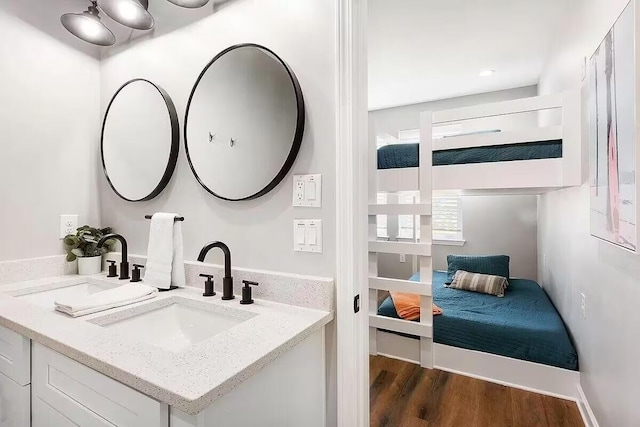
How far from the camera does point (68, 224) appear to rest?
64.4 inches

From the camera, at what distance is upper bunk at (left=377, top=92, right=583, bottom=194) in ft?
6.67

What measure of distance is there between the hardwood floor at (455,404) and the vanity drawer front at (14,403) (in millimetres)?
1602

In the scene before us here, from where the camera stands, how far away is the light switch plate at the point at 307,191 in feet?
3.73

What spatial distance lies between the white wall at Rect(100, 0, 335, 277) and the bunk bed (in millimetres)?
1460

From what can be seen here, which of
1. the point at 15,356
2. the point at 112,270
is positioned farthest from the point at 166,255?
the point at 15,356

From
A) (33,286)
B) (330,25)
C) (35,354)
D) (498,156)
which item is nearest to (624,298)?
(498,156)

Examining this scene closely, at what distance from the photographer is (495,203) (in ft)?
13.8

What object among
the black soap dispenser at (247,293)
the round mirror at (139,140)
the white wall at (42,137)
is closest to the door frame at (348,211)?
the black soap dispenser at (247,293)

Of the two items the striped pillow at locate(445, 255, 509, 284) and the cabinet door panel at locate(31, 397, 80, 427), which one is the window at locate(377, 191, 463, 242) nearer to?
the striped pillow at locate(445, 255, 509, 284)

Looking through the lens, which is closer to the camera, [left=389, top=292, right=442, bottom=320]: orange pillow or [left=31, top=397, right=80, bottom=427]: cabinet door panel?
[left=31, top=397, right=80, bottom=427]: cabinet door panel

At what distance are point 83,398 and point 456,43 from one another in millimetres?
3422

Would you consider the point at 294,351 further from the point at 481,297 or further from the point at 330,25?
the point at 481,297

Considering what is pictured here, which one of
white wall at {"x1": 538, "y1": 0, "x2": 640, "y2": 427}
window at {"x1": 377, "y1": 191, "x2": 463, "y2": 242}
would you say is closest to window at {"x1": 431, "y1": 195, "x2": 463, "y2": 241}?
window at {"x1": 377, "y1": 191, "x2": 463, "y2": 242}

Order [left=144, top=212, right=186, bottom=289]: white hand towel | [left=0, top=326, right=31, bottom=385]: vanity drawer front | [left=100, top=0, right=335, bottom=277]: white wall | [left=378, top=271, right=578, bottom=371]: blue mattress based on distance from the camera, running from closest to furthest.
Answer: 1. [left=0, top=326, right=31, bottom=385]: vanity drawer front
2. [left=100, top=0, right=335, bottom=277]: white wall
3. [left=144, top=212, right=186, bottom=289]: white hand towel
4. [left=378, top=271, right=578, bottom=371]: blue mattress
